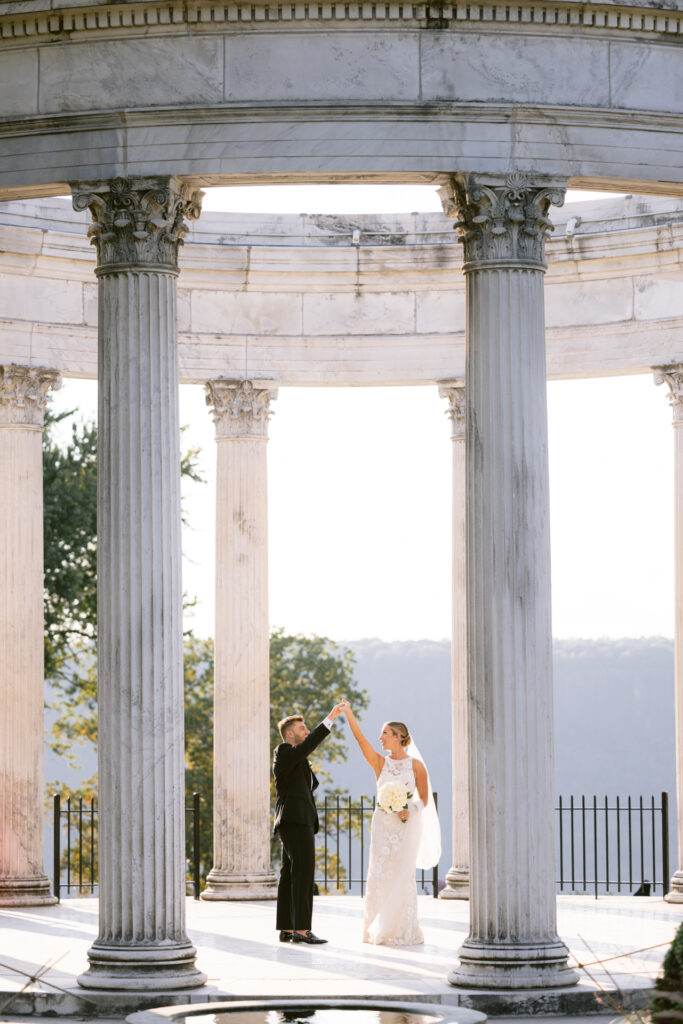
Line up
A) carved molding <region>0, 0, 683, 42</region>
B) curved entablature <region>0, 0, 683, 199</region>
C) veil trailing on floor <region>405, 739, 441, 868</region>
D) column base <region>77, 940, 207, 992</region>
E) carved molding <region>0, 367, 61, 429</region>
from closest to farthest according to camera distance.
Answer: column base <region>77, 940, 207, 992</region>, carved molding <region>0, 0, 683, 42</region>, curved entablature <region>0, 0, 683, 199</region>, veil trailing on floor <region>405, 739, 441, 868</region>, carved molding <region>0, 367, 61, 429</region>

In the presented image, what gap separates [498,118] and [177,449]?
53.0ft

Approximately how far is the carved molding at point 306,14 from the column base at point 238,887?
49.1 metres

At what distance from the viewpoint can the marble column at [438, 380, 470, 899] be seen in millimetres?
93938

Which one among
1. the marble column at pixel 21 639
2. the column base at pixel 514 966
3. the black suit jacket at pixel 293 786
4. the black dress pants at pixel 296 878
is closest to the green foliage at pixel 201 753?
the marble column at pixel 21 639

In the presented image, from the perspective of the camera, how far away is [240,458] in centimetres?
9644

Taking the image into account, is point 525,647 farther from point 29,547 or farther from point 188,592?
point 188,592

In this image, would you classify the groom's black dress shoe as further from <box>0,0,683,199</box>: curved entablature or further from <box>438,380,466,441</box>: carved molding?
<box>438,380,466,441</box>: carved molding

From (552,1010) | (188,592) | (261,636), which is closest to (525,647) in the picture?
(552,1010)

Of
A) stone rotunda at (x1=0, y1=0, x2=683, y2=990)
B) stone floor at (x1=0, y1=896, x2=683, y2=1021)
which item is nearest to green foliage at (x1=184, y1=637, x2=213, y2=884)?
stone floor at (x1=0, y1=896, x2=683, y2=1021)

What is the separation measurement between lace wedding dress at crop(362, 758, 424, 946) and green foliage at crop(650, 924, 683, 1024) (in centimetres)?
3442

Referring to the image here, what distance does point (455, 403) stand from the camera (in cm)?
9725

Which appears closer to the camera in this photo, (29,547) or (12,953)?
(12,953)

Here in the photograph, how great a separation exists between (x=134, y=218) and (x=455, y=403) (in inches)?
1551

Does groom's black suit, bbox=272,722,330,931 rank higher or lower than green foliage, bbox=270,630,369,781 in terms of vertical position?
lower
